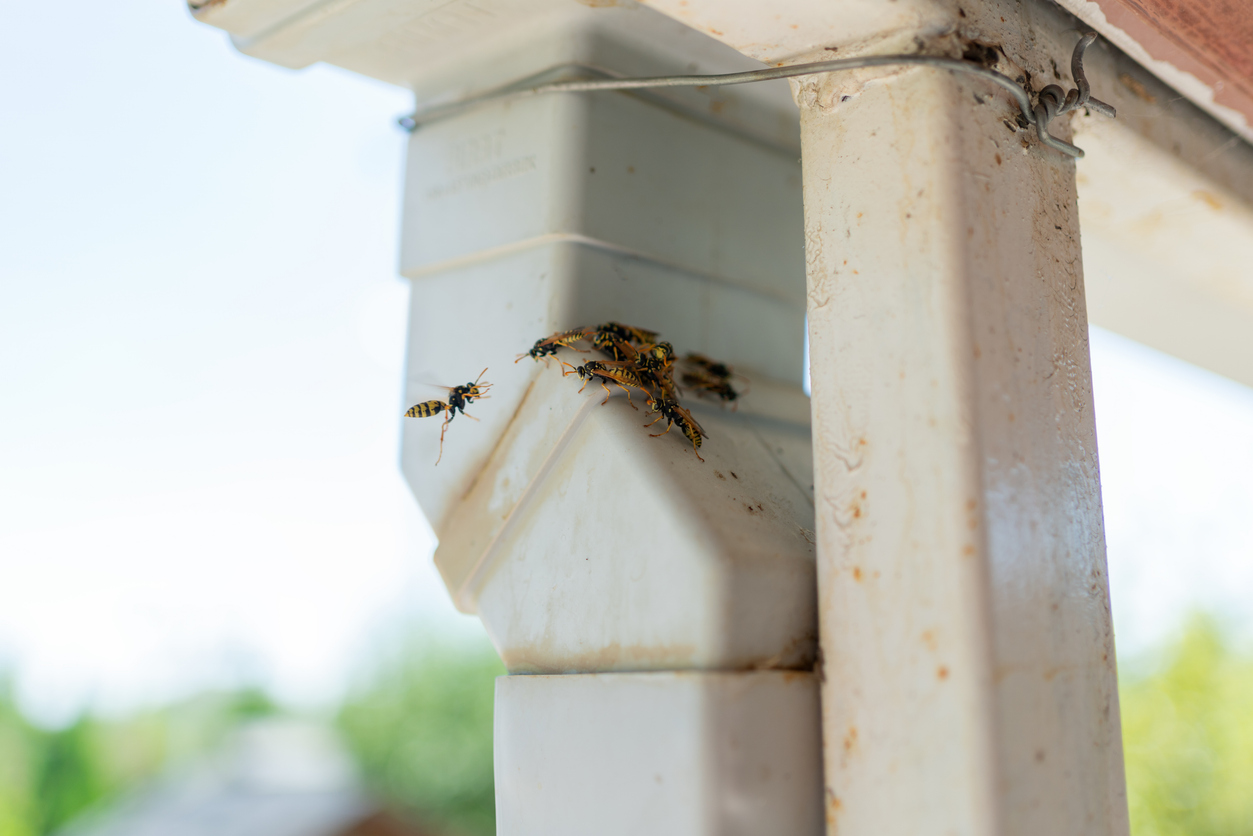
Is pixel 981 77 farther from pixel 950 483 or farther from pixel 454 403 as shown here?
pixel 454 403

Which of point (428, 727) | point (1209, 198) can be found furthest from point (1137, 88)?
point (428, 727)

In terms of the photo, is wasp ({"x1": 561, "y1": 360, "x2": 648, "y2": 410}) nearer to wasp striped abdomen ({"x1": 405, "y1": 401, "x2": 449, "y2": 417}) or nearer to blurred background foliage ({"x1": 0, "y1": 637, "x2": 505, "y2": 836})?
wasp striped abdomen ({"x1": 405, "y1": 401, "x2": 449, "y2": 417})

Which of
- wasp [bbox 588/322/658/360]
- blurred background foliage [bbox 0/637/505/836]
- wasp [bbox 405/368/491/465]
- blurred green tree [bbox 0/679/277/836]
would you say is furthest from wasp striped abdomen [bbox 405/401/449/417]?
blurred green tree [bbox 0/679/277/836]

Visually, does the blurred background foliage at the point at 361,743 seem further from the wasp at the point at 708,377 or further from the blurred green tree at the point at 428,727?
the wasp at the point at 708,377

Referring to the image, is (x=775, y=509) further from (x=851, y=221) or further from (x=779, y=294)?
(x=779, y=294)

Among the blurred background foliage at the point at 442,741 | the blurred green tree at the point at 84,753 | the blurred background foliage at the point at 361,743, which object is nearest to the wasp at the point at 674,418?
the blurred background foliage at the point at 442,741

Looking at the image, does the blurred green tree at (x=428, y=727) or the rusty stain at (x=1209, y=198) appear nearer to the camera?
the rusty stain at (x=1209, y=198)
